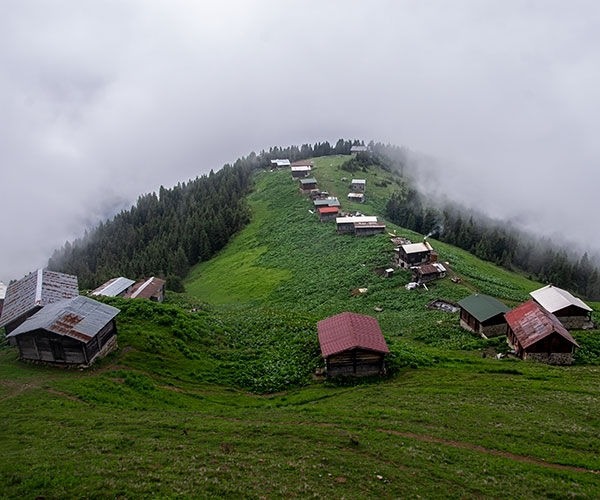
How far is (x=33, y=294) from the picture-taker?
45.8 m

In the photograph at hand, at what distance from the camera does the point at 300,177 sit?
556ft

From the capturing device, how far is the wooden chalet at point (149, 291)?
75688 millimetres

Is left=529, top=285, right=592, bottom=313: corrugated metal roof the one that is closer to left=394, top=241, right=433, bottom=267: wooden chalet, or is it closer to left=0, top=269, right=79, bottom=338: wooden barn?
left=394, top=241, right=433, bottom=267: wooden chalet

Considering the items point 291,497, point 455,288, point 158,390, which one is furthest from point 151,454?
point 455,288

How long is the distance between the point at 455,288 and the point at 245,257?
60.1m

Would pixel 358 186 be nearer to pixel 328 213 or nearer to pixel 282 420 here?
pixel 328 213

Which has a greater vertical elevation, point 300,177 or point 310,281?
point 300,177

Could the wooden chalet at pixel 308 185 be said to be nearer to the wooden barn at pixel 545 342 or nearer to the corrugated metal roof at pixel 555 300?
the corrugated metal roof at pixel 555 300

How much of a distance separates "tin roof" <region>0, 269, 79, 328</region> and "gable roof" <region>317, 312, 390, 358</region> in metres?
28.5

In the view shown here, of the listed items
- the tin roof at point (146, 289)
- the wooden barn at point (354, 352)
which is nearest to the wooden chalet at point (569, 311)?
the wooden barn at point (354, 352)

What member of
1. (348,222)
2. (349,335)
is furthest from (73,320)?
(348,222)

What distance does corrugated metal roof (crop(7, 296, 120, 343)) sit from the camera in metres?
33.1

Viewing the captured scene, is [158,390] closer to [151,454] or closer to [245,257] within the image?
[151,454]

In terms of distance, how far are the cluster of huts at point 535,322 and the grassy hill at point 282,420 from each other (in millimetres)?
2531
